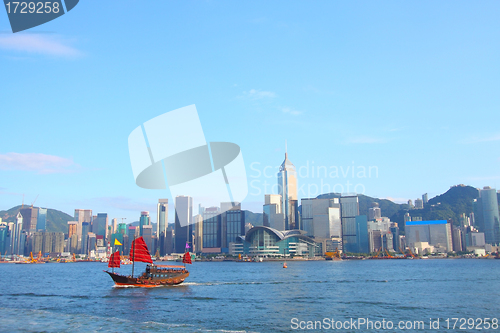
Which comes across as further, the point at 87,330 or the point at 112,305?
the point at 112,305

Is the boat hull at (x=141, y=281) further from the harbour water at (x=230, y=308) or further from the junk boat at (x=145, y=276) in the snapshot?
the harbour water at (x=230, y=308)

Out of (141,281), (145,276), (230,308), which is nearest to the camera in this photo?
(230,308)

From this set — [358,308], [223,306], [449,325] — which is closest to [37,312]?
[223,306]

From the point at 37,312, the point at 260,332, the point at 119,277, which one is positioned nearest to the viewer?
the point at 260,332

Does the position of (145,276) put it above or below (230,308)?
above

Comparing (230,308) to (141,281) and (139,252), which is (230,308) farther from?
(139,252)

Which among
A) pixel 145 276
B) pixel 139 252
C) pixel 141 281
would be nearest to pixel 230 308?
pixel 141 281

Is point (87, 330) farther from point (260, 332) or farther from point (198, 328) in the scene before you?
point (260, 332)

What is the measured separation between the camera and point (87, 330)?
106 feet

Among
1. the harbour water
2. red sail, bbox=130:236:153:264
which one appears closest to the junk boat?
red sail, bbox=130:236:153:264

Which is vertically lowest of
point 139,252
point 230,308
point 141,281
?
point 230,308

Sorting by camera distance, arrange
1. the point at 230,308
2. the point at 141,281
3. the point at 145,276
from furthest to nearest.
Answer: the point at 145,276 < the point at 141,281 < the point at 230,308

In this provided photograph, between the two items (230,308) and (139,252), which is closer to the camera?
(230,308)

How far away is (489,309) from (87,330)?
37702 mm
